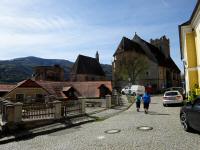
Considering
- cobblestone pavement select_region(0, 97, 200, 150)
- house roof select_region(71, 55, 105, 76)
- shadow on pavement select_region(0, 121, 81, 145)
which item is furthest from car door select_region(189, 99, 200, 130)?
house roof select_region(71, 55, 105, 76)

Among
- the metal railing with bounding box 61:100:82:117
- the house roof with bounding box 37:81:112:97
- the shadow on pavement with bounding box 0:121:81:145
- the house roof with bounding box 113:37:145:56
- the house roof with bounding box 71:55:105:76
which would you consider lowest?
the shadow on pavement with bounding box 0:121:81:145

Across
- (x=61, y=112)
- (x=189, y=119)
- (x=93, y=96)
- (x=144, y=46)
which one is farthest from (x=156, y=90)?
(x=189, y=119)

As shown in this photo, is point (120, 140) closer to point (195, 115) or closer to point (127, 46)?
point (195, 115)

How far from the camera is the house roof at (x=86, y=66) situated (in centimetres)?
7050

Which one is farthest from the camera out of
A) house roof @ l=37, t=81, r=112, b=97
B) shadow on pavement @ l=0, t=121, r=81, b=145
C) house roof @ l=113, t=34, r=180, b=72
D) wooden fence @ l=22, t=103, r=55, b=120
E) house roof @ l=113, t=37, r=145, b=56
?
house roof @ l=113, t=34, r=180, b=72

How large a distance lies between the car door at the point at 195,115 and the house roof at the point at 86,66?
59.8 m

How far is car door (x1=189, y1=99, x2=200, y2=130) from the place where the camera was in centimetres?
991

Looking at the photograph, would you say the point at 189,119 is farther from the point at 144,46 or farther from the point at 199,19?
the point at 144,46

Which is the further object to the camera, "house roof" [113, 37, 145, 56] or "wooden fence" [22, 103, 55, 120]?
"house roof" [113, 37, 145, 56]

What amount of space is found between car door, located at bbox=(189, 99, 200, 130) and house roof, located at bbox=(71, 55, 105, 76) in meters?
59.8

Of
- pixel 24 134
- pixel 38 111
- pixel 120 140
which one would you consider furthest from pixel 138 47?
pixel 120 140

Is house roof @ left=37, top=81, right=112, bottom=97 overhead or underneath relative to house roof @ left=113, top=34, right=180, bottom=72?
underneath

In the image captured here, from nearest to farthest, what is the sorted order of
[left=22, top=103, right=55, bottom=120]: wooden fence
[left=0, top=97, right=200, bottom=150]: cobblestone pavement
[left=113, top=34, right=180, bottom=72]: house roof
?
A: [left=0, top=97, right=200, bottom=150]: cobblestone pavement → [left=22, top=103, right=55, bottom=120]: wooden fence → [left=113, top=34, right=180, bottom=72]: house roof

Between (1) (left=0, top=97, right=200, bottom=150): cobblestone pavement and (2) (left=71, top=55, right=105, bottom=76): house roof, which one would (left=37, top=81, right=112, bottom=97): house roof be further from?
(2) (left=71, top=55, right=105, bottom=76): house roof
